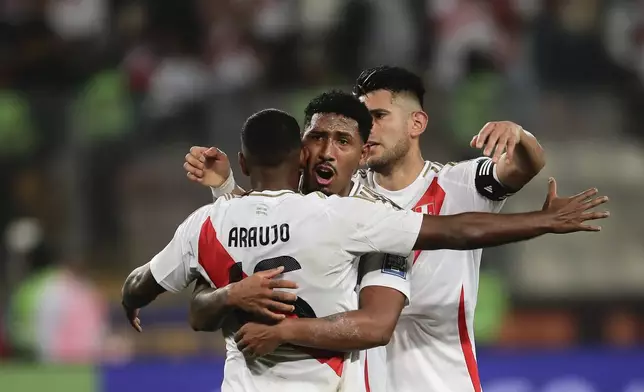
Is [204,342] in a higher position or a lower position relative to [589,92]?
lower

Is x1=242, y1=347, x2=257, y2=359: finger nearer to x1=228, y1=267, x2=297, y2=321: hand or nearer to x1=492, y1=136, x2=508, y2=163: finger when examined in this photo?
x1=228, y1=267, x2=297, y2=321: hand

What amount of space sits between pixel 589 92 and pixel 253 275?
748 cm

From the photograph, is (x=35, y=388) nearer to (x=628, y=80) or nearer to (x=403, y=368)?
(x=403, y=368)

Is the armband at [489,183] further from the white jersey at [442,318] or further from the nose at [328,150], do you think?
the nose at [328,150]

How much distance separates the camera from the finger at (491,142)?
4.06 metres

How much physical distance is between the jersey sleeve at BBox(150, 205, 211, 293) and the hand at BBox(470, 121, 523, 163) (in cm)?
99

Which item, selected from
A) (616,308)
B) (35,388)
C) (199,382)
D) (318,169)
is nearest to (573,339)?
(616,308)

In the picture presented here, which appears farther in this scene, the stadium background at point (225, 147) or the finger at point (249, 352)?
the stadium background at point (225, 147)

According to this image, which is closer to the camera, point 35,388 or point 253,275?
point 253,275

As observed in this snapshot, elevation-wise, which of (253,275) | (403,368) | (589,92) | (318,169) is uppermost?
(589,92)

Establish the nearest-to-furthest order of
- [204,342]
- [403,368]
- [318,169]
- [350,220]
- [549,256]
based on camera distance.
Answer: [350,220]
[318,169]
[403,368]
[204,342]
[549,256]

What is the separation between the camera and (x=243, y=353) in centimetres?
399

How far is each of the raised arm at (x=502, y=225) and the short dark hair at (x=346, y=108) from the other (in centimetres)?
53

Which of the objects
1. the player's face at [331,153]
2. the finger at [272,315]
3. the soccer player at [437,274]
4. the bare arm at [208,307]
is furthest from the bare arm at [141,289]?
the soccer player at [437,274]
